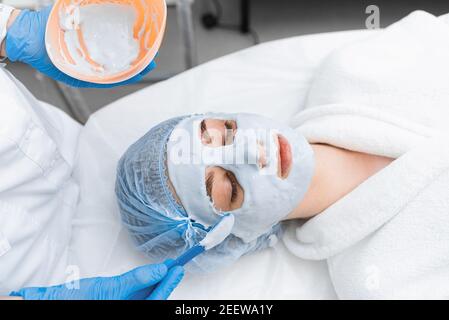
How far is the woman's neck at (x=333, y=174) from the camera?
1.06 meters

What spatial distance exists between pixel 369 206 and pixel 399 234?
0.10m

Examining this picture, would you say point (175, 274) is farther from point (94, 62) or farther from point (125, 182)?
point (94, 62)

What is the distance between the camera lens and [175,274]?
2.80ft

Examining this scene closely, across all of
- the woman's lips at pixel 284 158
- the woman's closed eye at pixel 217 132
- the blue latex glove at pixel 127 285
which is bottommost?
the blue latex glove at pixel 127 285

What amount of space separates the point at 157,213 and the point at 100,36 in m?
0.45

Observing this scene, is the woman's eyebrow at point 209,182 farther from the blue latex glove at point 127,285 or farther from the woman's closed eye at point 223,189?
the blue latex glove at point 127,285

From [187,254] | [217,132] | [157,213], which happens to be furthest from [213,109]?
[187,254]

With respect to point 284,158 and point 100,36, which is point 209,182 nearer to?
point 284,158

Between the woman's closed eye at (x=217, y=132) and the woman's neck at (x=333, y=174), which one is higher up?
the woman's closed eye at (x=217, y=132)

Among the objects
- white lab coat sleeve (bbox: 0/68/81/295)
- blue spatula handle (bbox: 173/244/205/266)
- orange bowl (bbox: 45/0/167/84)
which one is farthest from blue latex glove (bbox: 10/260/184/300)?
orange bowl (bbox: 45/0/167/84)

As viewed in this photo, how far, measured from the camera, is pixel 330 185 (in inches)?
42.3

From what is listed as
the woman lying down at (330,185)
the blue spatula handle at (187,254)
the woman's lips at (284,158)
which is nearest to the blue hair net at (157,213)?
the woman lying down at (330,185)

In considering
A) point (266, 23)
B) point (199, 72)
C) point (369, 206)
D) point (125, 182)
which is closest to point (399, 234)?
point (369, 206)

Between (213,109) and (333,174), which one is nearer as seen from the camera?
(333,174)
